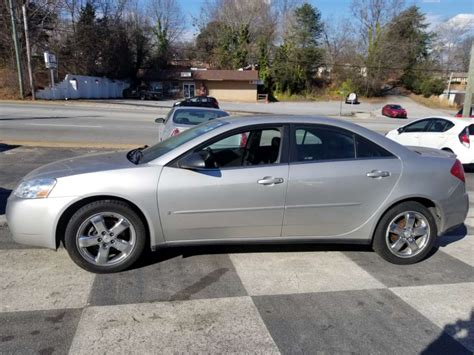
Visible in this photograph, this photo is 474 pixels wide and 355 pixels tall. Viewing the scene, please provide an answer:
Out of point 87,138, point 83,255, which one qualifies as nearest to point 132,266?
point 83,255

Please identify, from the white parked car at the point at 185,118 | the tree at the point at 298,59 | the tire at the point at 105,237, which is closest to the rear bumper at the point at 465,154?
the white parked car at the point at 185,118

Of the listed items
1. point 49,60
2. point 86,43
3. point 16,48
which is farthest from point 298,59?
point 16,48

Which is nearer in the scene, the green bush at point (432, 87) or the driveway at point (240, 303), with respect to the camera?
the driveway at point (240, 303)

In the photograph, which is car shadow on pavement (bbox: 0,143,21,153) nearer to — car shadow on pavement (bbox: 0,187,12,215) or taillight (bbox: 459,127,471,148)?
car shadow on pavement (bbox: 0,187,12,215)

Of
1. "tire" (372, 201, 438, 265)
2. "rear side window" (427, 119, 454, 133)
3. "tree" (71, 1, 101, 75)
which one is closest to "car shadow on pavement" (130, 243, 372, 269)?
"tire" (372, 201, 438, 265)

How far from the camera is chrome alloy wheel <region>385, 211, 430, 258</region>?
4.39 metres

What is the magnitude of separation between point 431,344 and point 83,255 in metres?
2.95

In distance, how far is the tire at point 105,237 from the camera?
379 cm

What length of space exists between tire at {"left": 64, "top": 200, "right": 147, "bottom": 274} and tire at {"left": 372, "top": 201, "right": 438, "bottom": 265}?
7.96 ft

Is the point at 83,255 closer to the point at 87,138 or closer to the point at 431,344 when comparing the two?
the point at 431,344

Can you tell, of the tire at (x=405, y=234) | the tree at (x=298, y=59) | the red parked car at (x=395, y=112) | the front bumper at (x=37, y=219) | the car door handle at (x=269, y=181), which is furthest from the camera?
the tree at (x=298, y=59)

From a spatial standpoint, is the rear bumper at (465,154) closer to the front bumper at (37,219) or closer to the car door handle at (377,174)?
the car door handle at (377,174)

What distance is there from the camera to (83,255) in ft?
12.6

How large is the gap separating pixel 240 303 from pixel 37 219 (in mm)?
1948
